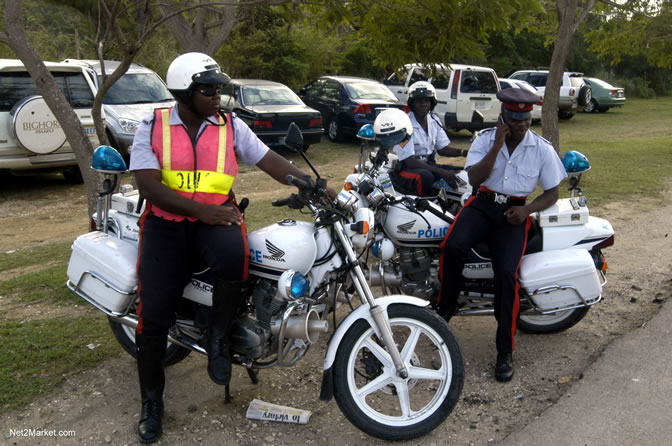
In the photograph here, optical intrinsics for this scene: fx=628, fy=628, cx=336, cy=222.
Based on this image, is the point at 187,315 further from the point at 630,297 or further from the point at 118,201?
the point at 630,297

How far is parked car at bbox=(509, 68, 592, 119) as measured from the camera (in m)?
22.2

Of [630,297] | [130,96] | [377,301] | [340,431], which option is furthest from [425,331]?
[130,96]

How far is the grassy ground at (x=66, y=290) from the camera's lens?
4.11 m

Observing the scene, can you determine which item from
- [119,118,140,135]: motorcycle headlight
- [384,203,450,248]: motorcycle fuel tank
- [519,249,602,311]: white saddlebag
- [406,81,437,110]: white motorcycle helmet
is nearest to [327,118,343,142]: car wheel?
[119,118,140,135]: motorcycle headlight

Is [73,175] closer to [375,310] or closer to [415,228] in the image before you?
[415,228]

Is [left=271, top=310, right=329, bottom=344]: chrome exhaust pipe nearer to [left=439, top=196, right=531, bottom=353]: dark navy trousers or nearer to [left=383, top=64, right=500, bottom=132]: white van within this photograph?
[left=439, top=196, right=531, bottom=353]: dark navy trousers

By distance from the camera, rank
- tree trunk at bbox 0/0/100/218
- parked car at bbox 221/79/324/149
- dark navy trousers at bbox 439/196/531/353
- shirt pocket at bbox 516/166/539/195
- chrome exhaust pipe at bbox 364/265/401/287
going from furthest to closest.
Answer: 1. parked car at bbox 221/79/324/149
2. tree trunk at bbox 0/0/100/218
3. chrome exhaust pipe at bbox 364/265/401/287
4. shirt pocket at bbox 516/166/539/195
5. dark navy trousers at bbox 439/196/531/353

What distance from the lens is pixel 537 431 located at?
3350mm

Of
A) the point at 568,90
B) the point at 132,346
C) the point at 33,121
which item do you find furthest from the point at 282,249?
the point at 568,90

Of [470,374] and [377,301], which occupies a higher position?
[377,301]

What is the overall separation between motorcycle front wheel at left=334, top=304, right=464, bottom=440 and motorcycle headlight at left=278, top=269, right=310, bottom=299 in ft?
1.12

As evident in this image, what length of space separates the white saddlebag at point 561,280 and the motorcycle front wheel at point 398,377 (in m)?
1.03

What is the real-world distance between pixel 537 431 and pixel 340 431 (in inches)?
41.6

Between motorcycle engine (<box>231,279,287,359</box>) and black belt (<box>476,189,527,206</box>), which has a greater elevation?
black belt (<box>476,189,527,206</box>)
